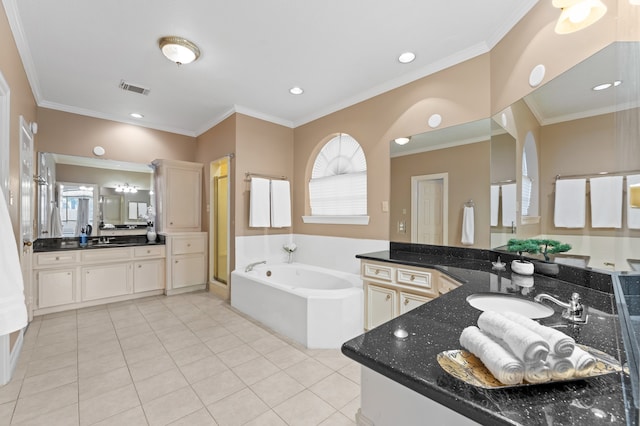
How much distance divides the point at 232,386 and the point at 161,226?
10.4 feet

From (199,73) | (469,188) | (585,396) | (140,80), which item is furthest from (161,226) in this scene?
(585,396)

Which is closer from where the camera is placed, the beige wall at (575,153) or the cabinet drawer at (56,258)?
the beige wall at (575,153)

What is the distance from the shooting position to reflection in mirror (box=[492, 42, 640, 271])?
125cm

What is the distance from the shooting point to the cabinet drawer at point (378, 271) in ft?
8.24

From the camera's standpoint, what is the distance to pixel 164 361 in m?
2.31

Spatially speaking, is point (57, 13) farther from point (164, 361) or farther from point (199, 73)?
point (164, 361)

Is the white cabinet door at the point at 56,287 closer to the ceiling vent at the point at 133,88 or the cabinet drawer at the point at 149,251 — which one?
the cabinet drawer at the point at 149,251

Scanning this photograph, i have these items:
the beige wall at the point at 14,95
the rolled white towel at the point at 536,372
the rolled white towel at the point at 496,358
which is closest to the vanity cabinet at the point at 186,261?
the beige wall at the point at 14,95

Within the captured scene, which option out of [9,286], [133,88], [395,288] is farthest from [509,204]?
[133,88]

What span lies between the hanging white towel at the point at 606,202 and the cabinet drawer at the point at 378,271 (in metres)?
1.42

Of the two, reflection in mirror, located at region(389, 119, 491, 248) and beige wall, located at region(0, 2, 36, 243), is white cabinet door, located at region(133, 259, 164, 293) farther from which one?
reflection in mirror, located at region(389, 119, 491, 248)

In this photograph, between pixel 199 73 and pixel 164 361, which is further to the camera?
pixel 199 73

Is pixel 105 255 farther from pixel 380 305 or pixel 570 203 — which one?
pixel 570 203

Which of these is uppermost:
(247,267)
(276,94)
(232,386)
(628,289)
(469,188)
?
(276,94)
